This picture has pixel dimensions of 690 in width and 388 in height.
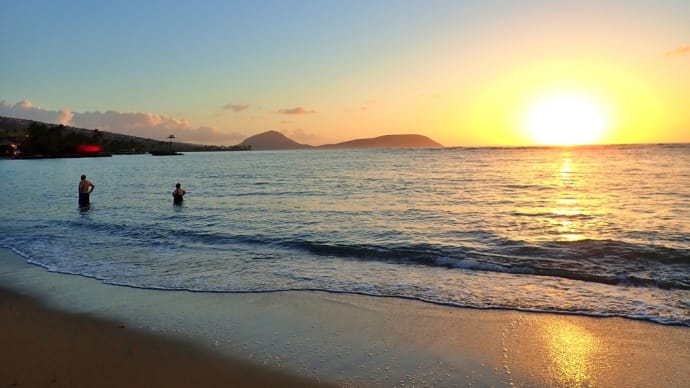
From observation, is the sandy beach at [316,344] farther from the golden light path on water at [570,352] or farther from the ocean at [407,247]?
the ocean at [407,247]

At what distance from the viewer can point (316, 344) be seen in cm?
671

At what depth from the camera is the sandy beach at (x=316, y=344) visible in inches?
224

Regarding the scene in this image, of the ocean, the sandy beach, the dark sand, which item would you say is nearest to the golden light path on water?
the sandy beach

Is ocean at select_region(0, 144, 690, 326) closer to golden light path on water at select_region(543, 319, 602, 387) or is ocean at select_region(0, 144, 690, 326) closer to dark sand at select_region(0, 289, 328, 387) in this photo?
golden light path on water at select_region(543, 319, 602, 387)

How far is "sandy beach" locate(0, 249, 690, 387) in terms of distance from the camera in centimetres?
570

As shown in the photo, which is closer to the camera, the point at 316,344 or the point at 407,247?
the point at 316,344

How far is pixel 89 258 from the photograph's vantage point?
13633 millimetres

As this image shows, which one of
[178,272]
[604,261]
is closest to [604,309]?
[604,261]

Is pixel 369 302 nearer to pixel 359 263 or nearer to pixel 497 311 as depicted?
pixel 497 311

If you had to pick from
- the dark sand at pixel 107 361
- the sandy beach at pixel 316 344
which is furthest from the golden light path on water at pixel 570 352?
the dark sand at pixel 107 361

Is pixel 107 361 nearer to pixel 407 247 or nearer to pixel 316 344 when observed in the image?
pixel 316 344

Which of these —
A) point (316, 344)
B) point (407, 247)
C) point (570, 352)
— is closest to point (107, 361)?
point (316, 344)

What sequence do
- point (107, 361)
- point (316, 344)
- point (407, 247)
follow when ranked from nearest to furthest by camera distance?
point (107, 361) → point (316, 344) → point (407, 247)

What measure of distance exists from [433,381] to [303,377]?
1.66 metres
